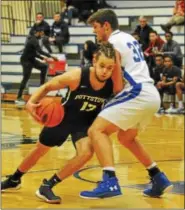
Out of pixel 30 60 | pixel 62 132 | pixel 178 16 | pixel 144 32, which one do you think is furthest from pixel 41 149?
pixel 178 16

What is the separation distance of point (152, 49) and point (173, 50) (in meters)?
0.66

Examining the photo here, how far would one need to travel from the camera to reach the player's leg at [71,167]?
5109 millimetres

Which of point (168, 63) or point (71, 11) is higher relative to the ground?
point (71, 11)

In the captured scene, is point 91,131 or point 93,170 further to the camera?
point 93,170

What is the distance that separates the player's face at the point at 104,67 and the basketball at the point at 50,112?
0.44m

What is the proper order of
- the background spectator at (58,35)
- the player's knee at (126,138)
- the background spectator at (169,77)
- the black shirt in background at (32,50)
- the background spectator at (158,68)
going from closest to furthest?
the player's knee at (126,138) → the background spectator at (169,77) → the background spectator at (158,68) → the black shirt in background at (32,50) → the background spectator at (58,35)

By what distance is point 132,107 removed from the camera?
5250mm

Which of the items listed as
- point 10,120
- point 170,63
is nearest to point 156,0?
point 170,63

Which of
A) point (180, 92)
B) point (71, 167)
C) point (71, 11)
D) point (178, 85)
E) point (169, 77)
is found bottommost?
point (180, 92)

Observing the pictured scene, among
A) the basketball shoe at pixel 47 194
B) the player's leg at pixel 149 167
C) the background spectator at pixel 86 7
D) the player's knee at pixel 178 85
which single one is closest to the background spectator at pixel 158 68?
the player's knee at pixel 178 85

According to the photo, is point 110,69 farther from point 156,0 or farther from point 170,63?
point 156,0

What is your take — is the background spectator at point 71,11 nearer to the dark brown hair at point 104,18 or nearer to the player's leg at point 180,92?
the player's leg at point 180,92

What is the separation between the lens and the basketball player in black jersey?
509 cm

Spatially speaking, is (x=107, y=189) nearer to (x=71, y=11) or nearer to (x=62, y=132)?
(x=62, y=132)
